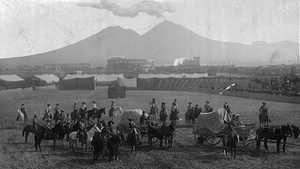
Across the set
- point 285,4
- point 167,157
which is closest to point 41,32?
point 167,157

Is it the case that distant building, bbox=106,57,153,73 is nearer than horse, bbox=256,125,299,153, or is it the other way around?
horse, bbox=256,125,299,153

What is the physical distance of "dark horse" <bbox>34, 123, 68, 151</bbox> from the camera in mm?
17828

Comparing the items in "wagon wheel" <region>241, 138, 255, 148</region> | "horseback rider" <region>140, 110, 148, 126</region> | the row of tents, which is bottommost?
"wagon wheel" <region>241, 138, 255, 148</region>

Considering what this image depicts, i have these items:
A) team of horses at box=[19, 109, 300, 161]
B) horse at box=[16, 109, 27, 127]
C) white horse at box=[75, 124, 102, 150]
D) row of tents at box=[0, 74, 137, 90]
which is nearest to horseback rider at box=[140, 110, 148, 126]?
team of horses at box=[19, 109, 300, 161]

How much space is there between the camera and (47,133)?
59.4 feet

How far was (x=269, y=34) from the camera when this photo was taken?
5528 centimetres

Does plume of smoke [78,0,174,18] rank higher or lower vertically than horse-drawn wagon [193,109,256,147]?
higher

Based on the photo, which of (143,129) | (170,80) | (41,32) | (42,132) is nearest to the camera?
(42,132)

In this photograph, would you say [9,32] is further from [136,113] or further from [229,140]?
[229,140]

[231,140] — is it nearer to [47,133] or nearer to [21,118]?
[47,133]

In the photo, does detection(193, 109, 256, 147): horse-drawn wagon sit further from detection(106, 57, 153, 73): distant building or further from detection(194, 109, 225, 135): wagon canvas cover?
detection(106, 57, 153, 73): distant building

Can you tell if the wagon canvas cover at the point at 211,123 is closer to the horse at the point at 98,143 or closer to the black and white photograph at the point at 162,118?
the black and white photograph at the point at 162,118

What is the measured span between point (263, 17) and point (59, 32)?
96.3ft

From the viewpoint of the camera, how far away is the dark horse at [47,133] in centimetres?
1783
